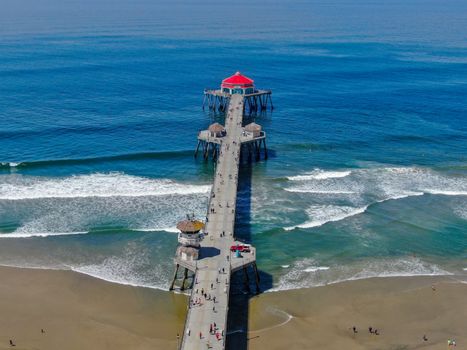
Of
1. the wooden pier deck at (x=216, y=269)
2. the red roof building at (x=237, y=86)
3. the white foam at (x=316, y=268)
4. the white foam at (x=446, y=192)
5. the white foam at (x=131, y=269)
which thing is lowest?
the white foam at (x=131, y=269)

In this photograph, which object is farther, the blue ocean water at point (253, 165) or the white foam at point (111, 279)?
the blue ocean water at point (253, 165)

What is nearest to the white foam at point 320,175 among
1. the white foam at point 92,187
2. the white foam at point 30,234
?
the white foam at point 92,187

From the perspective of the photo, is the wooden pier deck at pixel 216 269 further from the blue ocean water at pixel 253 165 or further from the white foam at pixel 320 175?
the white foam at pixel 320 175

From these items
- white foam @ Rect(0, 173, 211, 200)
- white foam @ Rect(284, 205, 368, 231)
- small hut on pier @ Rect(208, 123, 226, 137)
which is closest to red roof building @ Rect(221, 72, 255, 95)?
small hut on pier @ Rect(208, 123, 226, 137)

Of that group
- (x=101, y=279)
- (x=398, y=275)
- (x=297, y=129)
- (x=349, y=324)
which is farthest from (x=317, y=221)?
(x=297, y=129)

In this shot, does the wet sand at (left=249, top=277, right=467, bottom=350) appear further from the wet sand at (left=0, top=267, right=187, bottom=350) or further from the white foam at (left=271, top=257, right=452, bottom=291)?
the wet sand at (left=0, top=267, right=187, bottom=350)

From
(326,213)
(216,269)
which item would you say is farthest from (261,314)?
(326,213)
